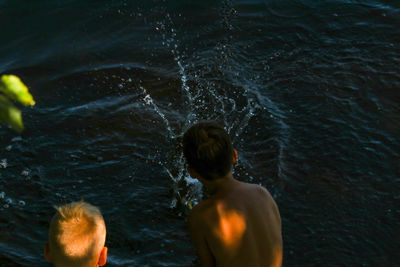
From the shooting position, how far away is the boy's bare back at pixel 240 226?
3061 mm

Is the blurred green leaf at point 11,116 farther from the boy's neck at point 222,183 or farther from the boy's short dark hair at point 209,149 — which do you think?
the boy's neck at point 222,183

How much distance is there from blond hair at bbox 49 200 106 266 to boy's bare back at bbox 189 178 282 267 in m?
0.64

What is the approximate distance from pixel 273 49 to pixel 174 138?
2344 millimetres

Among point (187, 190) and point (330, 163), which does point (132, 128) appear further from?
point (330, 163)

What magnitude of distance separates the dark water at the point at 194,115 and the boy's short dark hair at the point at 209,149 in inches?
58.6

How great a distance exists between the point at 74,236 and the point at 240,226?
948 millimetres

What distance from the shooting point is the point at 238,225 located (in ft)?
10.1

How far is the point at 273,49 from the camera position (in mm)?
7336

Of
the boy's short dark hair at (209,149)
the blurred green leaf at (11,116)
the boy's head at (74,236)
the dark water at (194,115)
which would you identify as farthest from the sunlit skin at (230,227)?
the blurred green leaf at (11,116)

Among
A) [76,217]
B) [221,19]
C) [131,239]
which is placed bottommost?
[131,239]

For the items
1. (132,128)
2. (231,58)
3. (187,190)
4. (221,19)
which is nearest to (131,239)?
(187,190)

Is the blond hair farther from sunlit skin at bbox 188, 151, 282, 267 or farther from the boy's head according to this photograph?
sunlit skin at bbox 188, 151, 282, 267

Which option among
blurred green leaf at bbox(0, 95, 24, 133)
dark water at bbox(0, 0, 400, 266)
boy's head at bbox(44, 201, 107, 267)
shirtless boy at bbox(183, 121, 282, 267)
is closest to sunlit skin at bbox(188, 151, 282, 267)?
shirtless boy at bbox(183, 121, 282, 267)

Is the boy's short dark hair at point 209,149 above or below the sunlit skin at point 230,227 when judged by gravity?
above
